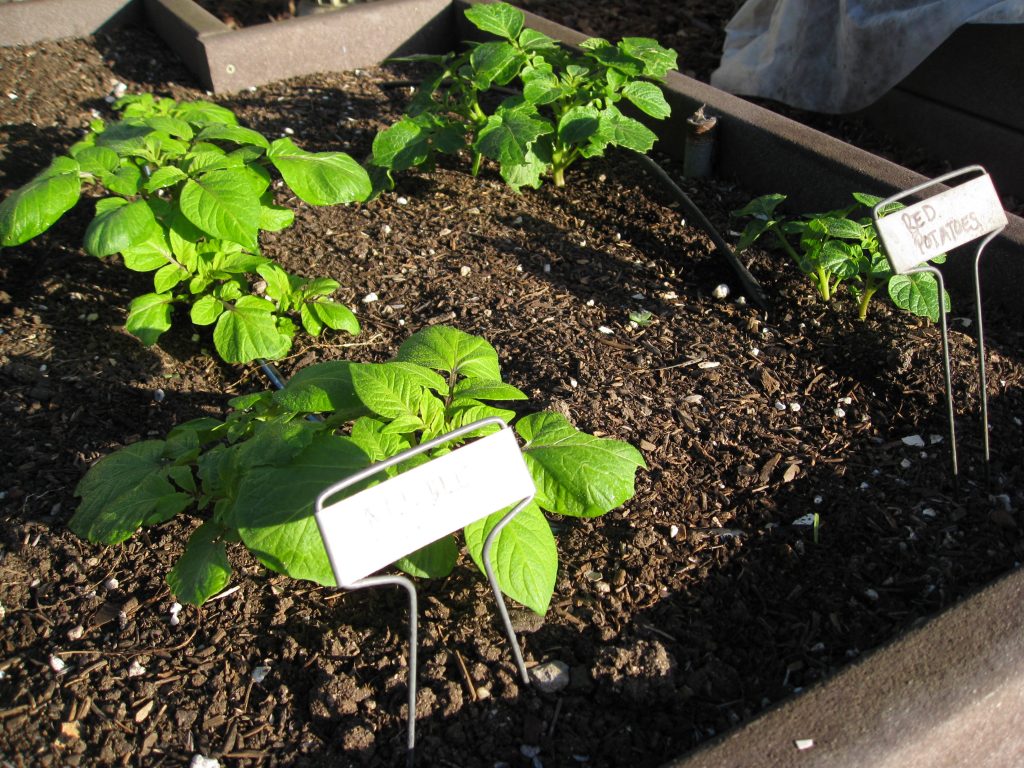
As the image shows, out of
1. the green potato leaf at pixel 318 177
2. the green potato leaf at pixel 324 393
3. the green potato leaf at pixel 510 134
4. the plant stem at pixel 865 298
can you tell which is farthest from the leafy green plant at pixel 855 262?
the green potato leaf at pixel 324 393

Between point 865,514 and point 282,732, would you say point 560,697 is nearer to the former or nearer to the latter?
point 282,732

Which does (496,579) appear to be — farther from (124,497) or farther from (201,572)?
(124,497)

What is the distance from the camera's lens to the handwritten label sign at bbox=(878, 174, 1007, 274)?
1.74m

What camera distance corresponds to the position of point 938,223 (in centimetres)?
180

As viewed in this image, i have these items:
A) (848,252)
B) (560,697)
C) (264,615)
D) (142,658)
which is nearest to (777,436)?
(848,252)

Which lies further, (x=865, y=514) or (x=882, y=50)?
A: (x=882, y=50)

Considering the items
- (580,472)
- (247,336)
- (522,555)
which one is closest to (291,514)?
(522,555)

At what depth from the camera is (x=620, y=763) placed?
156 cm

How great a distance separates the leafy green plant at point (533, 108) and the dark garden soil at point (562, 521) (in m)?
0.24

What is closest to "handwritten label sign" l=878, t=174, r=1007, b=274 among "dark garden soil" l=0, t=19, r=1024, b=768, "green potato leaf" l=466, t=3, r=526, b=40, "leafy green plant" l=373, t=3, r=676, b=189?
"dark garden soil" l=0, t=19, r=1024, b=768

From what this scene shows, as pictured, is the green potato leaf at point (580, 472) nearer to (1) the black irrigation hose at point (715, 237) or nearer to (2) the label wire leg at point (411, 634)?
(2) the label wire leg at point (411, 634)

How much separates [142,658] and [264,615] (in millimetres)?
241

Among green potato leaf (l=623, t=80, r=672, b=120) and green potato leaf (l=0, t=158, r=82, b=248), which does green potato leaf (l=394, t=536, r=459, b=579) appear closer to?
green potato leaf (l=0, t=158, r=82, b=248)

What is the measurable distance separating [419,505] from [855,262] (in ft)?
5.19
